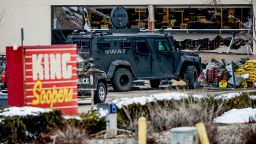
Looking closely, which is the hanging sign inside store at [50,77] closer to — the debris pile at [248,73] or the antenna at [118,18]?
the antenna at [118,18]

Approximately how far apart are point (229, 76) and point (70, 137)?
76.3 ft

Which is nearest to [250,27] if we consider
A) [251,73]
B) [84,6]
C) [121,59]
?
[84,6]

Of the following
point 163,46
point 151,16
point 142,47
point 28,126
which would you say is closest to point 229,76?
point 163,46

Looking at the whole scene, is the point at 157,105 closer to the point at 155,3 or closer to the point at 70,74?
the point at 70,74

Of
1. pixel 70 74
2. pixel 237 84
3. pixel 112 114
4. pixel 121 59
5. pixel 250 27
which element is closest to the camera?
pixel 112 114

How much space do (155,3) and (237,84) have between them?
20497 millimetres

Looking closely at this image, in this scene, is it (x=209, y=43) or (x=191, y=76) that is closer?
(x=191, y=76)

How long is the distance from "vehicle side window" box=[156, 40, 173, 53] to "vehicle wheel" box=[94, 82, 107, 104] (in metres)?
7.04

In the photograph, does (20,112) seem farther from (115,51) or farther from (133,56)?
(133,56)

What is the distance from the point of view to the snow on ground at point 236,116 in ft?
61.3

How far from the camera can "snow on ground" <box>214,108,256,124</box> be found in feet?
61.3

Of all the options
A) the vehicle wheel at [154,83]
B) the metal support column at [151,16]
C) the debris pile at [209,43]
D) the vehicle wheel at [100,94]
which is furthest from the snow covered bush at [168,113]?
the metal support column at [151,16]

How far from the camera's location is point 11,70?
18.8m

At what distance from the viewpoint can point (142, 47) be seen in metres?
35.4
